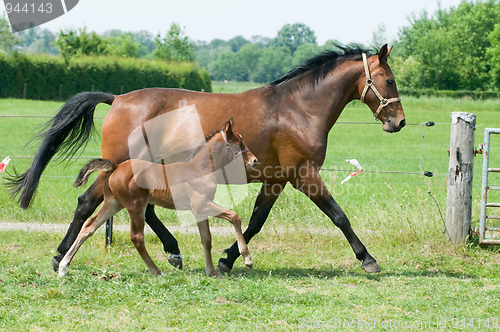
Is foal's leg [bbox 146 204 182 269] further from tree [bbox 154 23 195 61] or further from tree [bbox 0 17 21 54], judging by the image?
tree [bbox 154 23 195 61]

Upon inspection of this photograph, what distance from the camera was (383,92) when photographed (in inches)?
256

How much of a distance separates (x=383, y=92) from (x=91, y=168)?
3.14 m

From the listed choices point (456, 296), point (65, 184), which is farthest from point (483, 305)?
point (65, 184)

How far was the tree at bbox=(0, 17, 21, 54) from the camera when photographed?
150 ft

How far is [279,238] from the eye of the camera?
7.95 m

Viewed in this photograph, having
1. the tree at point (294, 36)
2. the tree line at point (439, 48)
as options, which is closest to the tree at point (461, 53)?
the tree line at point (439, 48)

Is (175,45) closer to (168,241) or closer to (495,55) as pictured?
(495,55)

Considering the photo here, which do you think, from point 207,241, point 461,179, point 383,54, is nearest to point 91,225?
point 207,241

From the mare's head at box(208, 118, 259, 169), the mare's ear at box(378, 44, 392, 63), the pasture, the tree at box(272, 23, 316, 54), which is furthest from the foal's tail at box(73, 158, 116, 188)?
the tree at box(272, 23, 316, 54)

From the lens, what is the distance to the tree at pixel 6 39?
4579 centimetres

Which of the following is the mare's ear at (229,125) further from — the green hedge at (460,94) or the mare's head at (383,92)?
the green hedge at (460,94)

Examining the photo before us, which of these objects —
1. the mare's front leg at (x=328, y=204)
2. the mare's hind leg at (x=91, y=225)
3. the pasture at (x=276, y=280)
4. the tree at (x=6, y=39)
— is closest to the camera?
the pasture at (x=276, y=280)

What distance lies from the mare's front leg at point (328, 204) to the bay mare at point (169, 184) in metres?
0.72

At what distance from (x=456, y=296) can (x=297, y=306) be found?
153cm
